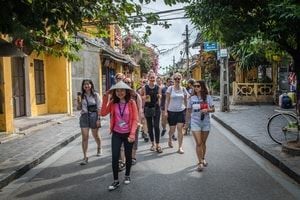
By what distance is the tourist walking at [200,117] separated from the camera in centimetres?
841

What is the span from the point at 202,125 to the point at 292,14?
8.49ft

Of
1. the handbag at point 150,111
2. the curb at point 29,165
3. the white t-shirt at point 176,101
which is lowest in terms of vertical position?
the curb at point 29,165

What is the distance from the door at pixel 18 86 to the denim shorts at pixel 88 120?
29.4ft

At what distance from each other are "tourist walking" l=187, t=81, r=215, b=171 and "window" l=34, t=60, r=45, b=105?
12.6 meters

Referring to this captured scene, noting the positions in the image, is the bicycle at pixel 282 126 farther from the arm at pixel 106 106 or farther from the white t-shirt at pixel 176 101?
the arm at pixel 106 106

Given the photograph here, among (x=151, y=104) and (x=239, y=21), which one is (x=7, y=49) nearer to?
(x=151, y=104)

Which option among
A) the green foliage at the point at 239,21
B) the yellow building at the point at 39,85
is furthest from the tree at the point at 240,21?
the yellow building at the point at 39,85

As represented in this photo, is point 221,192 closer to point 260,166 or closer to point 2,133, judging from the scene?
point 260,166

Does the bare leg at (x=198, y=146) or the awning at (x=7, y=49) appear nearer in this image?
the bare leg at (x=198, y=146)

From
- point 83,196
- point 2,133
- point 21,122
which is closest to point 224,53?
point 21,122

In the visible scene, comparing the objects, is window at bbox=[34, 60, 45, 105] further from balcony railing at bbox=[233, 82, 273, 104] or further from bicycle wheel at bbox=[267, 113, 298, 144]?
bicycle wheel at bbox=[267, 113, 298, 144]

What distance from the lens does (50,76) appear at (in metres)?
21.2

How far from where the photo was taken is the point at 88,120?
927cm

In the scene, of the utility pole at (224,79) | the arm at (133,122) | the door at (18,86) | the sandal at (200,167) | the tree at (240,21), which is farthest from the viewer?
the utility pole at (224,79)
